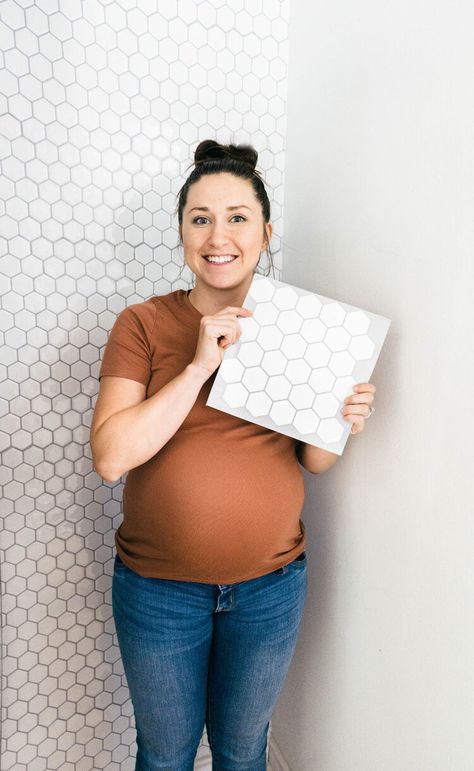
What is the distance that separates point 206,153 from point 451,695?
100cm

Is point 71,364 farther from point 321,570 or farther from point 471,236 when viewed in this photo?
point 471,236

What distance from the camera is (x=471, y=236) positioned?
81cm

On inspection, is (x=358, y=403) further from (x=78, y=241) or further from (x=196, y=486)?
(x=78, y=241)

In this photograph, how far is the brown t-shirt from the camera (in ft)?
3.23

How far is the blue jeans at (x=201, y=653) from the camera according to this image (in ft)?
3.34

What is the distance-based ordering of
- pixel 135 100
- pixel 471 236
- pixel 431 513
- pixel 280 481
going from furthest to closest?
pixel 135 100 → pixel 280 481 → pixel 431 513 → pixel 471 236

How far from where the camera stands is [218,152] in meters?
1.10

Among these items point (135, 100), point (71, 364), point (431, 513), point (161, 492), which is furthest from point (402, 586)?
point (135, 100)

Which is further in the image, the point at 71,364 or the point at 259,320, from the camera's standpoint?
the point at 71,364

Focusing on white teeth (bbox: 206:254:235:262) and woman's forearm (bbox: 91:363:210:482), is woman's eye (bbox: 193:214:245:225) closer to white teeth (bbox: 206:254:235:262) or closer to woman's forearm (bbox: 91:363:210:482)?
white teeth (bbox: 206:254:235:262)

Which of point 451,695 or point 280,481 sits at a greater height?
point 280,481

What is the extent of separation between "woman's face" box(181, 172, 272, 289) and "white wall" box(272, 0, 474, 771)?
0.69ft

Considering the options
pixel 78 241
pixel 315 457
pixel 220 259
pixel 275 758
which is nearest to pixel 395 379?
pixel 315 457

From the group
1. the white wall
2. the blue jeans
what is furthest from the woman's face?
the blue jeans
